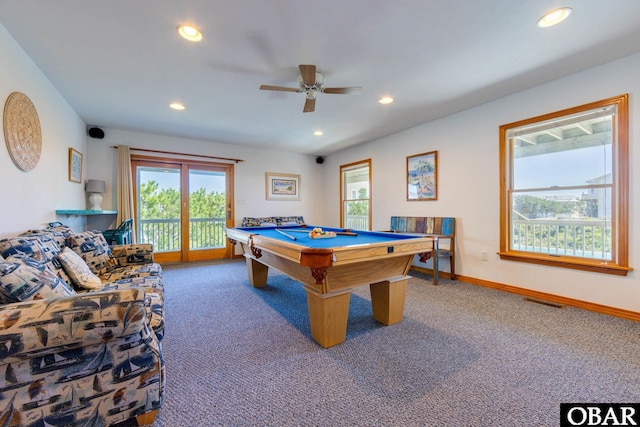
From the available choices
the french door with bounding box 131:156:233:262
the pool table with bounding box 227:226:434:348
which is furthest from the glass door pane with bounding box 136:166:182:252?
the pool table with bounding box 227:226:434:348

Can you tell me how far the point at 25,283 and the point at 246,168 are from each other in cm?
458

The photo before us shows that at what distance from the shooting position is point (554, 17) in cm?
185

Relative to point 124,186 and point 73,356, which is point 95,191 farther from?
point 73,356

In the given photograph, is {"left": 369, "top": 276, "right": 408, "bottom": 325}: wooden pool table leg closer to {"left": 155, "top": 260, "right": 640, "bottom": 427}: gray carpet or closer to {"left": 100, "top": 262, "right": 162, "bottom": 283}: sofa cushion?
{"left": 155, "top": 260, "right": 640, "bottom": 427}: gray carpet

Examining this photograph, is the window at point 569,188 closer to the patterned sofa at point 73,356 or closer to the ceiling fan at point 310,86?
the ceiling fan at point 310,86

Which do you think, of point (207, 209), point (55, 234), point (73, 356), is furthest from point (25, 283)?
point (207, 209)

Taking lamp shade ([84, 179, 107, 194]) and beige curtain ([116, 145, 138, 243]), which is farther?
beige curtain ([116, 145, 138, 243])

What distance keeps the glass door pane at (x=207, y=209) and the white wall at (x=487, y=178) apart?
321 centimetres

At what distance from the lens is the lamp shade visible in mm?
3965

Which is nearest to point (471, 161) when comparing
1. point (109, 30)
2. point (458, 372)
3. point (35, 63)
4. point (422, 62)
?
point (422, 62)

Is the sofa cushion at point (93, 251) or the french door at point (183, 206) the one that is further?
the french door at point (183, 206)

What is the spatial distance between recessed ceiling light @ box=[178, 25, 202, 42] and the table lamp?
3236 millimetres

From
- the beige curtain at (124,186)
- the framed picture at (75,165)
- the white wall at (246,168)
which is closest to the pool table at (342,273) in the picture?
the framed picture at (75,165)

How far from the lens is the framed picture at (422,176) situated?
408 cm
